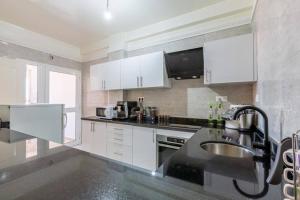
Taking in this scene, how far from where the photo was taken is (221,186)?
59 cm

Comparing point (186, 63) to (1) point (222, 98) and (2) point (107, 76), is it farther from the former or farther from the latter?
(2) point (107, 76)

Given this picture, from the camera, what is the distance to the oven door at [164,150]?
2.11 m

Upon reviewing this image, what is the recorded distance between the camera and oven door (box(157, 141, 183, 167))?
2.11 metres

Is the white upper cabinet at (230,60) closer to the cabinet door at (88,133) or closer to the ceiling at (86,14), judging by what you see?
the ceiling at (86,14)

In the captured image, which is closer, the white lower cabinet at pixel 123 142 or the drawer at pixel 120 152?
the white lower cabinet at pixel 123 142

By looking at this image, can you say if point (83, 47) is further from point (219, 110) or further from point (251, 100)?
point (251, 100)

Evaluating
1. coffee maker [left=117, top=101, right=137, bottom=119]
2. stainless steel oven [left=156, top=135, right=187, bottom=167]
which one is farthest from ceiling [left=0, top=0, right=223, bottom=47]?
stainless steel oven [left=156, top=135, right=187, bottom=167]

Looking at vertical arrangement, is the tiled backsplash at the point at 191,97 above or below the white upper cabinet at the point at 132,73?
below

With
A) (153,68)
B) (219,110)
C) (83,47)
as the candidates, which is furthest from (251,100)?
(83,47)

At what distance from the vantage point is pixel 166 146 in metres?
2.15

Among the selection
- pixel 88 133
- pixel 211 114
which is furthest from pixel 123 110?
pixel 211 114

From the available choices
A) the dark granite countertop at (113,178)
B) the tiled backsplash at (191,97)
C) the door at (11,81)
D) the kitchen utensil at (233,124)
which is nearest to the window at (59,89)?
the door at (11,81)

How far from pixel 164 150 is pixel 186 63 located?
4.36ft

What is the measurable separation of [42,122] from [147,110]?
1683 mm
